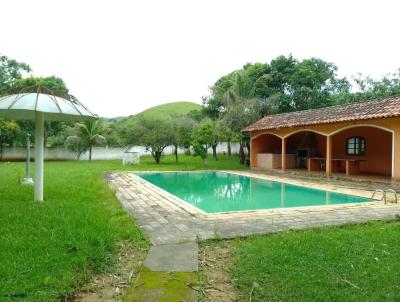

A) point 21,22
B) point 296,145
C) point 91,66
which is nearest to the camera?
point 21,22

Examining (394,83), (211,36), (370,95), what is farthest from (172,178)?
(394,83)

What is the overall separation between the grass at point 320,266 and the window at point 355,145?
41.8 ft

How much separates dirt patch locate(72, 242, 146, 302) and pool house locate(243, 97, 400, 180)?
1062 centimetres

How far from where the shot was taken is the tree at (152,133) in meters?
22.8

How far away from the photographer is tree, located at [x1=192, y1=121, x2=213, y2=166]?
20812 millimetres

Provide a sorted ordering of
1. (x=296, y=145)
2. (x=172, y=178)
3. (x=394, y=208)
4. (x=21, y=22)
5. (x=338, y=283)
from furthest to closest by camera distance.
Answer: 1. (x=296, y=145)
2. (x=172, y=178)
3. (x=21, y=22)
4. (x=394, y=208)
5. (x=338, y=283)

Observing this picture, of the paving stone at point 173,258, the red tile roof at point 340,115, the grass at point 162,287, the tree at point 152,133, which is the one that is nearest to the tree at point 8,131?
the tree at point 152,133

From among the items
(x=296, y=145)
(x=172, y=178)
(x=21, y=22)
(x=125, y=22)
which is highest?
(x=125, y=22)

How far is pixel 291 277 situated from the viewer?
357 cm

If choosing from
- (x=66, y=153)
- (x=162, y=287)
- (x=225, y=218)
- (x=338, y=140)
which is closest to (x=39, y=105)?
(x=225, y=218)

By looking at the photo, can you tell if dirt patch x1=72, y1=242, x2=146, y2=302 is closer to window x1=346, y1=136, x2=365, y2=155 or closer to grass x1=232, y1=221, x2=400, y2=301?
grass x1=232, y1=221, x2=400, y2=301

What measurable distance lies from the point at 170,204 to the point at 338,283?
5139 mm

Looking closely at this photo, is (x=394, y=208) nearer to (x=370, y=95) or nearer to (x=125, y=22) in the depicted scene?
(x=125, y=22)

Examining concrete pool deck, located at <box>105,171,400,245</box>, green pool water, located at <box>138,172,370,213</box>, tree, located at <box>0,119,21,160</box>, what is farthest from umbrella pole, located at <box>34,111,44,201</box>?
tree, located at <box>0,119,21,160</box>
